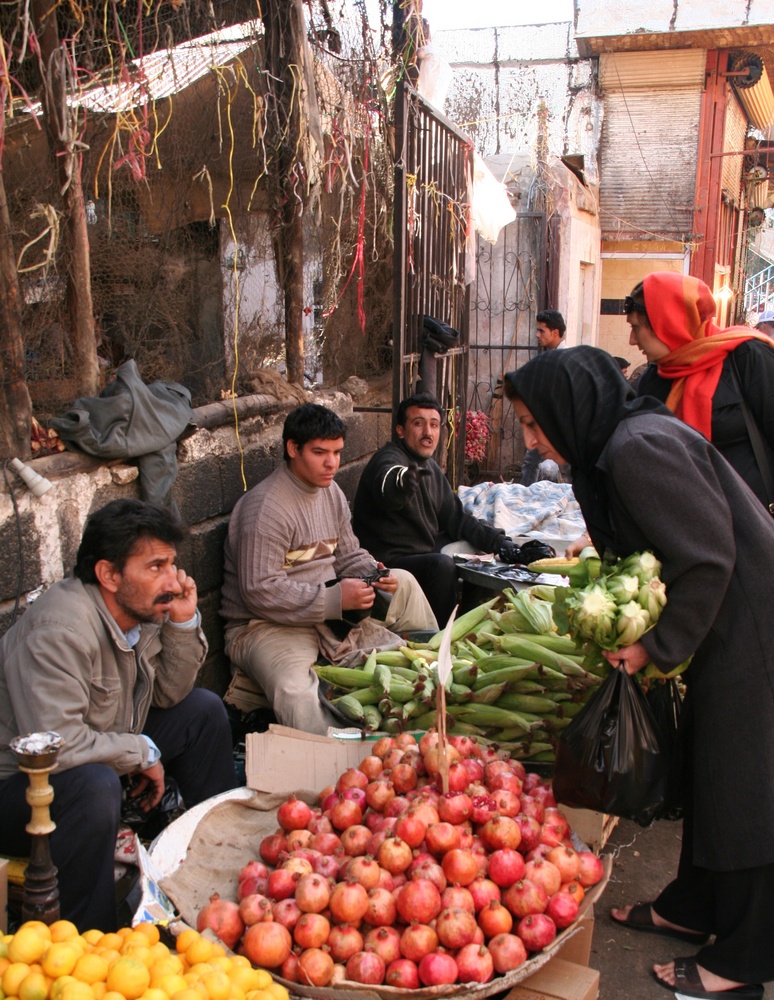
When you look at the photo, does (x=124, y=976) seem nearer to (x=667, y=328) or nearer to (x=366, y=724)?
(x=366, y=724)

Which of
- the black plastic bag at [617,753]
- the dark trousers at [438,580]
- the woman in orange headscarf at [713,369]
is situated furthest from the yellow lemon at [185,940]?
the dark trousers at [438,580]

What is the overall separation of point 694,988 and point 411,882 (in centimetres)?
114

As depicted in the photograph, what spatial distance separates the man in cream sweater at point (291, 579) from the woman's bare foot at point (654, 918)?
4.14ft

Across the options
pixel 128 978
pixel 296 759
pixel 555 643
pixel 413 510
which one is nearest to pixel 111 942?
pixel 128 978

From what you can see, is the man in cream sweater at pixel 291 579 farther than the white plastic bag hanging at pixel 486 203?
No

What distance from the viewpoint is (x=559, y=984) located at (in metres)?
2.38

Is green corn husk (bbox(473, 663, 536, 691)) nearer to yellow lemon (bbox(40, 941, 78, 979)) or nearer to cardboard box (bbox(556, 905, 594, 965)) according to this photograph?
cardboard box (bbox(556, 905, 594, 965))

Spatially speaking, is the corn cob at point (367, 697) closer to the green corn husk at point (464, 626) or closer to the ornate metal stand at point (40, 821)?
the green corn husk at point (464, 626)

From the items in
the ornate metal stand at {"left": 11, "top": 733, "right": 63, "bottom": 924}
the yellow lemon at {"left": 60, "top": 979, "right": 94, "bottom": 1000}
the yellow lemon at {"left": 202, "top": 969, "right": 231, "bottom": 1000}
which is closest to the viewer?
the yellow lemon at {"left": 60, "top": 979, "right": 94, "bottom": 1000}

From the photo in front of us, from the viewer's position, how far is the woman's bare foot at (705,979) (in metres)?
2.73

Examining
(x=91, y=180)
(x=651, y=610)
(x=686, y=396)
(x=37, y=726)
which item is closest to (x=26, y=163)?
(x=91, y=180)

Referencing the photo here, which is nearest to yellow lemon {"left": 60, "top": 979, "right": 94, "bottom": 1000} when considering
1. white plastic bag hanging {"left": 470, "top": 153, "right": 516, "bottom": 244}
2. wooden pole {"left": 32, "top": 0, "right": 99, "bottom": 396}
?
wooden pole {"left": 32, "top": 0, "right": 99, "bottom": 396}

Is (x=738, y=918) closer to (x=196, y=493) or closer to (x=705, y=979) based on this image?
(x=705, y=979)

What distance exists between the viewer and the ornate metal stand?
2047mm
